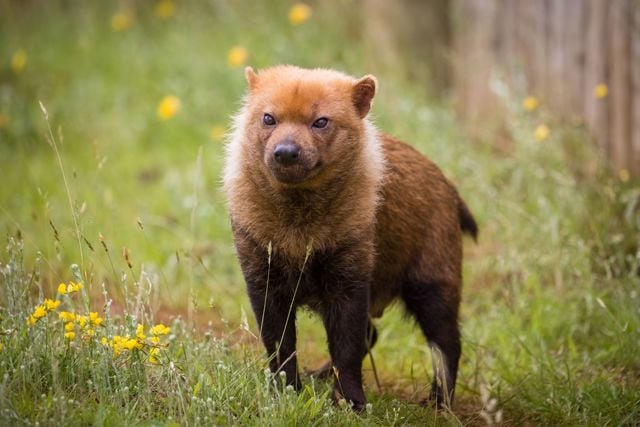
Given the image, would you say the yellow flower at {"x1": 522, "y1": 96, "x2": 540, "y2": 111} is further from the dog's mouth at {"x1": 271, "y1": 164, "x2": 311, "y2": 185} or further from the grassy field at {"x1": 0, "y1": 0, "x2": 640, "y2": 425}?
the dog's mouth at {"x1": 271, "y1": 164, "x2": 311, "y2": 185}

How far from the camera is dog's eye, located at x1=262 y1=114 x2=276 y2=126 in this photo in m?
3.78

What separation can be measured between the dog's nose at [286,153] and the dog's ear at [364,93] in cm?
56

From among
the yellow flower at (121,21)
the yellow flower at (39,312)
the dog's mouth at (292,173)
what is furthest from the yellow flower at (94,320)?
the yellow flower at (121,21)

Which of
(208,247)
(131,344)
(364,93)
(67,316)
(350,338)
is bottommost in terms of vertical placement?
(208,247)

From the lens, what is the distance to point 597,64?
5977mm

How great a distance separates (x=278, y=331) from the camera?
3785 mm

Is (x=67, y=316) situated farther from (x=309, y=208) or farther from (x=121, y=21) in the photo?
(x=121, y=21)

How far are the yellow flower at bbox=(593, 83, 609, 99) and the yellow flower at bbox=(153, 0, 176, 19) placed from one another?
227 inches

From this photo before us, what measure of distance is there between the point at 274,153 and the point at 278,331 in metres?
0.83

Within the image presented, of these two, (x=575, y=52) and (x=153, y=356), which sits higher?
(x=575, y=52)

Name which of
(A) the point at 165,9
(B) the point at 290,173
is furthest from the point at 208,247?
(A) the point at 165,9

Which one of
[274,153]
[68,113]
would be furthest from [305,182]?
[68,113]

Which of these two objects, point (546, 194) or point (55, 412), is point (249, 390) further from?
point (546, 194)

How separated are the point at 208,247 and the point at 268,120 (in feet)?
8.82
